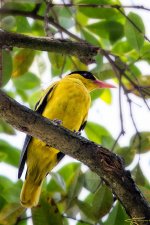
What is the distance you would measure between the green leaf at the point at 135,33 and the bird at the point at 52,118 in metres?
0.67

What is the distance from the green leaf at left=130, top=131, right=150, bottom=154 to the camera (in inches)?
157

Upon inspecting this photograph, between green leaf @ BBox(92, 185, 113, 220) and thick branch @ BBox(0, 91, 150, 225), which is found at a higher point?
thick branch @ BBox(0, 91, 150, 225)

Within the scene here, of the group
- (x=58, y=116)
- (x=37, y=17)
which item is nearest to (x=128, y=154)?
(x=58, y=116)

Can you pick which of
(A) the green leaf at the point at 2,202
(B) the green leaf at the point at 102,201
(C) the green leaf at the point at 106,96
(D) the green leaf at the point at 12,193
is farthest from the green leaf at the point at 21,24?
(B) the green leaf at the point at 102,201

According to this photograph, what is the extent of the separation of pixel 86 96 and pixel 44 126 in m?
1.59

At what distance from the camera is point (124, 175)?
2.93 m

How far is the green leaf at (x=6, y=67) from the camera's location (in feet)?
13.4

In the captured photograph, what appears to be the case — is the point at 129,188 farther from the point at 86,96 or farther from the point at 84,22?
the point at 84,22

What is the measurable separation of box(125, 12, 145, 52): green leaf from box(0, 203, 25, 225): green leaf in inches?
61.3

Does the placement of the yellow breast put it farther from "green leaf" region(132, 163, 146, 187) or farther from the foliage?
"green leaf" region(132, 163, 146, 187)

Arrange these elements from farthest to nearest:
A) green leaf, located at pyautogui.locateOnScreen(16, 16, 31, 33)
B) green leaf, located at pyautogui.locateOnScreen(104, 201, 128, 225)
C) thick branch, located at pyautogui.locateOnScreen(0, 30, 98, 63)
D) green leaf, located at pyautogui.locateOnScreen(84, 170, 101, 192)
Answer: green leaf, located at pyautogui.locateOnScreen(16, 16, 31, 33), green leaf, located at pyautogui.locateOnScreen(84, 170, 101, 192), green leaf, located at pyautogui.locateOnScreen(104, 201, 128, 225), thick branch, located at pyautogui.locateOnScreen(0, 30, 98, 63)

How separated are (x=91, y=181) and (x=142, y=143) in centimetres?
49

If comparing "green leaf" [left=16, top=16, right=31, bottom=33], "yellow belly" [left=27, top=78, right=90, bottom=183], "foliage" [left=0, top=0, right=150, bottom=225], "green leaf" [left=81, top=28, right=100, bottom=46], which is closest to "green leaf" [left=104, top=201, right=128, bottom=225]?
"foliage" [left=0, top=0, right=150, bottom=225]

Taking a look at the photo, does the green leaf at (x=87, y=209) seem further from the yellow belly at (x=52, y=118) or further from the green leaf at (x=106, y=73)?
the green leaf at (x=106, y=73)
